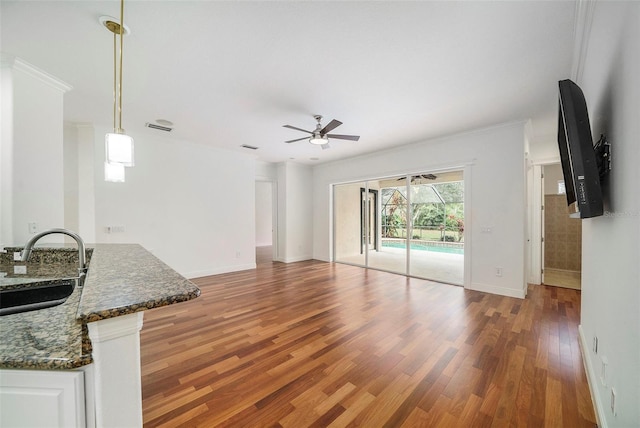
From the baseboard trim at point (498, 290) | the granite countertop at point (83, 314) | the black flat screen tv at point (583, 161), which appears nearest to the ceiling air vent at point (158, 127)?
the granite countertop at point (83, 314)

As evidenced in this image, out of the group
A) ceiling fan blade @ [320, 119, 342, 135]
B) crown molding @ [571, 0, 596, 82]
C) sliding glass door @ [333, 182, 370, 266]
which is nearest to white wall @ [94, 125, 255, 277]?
sliding glass door @ [333, 182, 370, 266]

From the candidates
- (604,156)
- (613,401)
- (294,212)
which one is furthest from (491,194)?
(294,212)

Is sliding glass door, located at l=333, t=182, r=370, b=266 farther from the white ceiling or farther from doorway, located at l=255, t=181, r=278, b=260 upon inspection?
doorway, located at l=255, t=181, r=278, b=260

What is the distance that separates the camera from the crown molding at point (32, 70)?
2.25m

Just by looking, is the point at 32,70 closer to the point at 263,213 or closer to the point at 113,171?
the point at 113,171

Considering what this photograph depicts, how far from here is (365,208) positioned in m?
6.07

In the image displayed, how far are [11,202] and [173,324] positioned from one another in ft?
6.32

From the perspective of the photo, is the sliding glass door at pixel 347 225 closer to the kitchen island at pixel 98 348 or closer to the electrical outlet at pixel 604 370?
the electrical outlet at pixel 604 370

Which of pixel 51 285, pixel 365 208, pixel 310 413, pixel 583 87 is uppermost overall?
pixel 583 87

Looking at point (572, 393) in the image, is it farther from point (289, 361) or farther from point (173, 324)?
point (173, 324)

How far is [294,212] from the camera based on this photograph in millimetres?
6793

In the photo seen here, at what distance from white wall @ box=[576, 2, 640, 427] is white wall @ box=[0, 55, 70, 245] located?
4268 mm

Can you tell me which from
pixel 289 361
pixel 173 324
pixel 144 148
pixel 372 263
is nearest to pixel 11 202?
pixel 173 324

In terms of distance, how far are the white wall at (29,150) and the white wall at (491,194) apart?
207 inches
